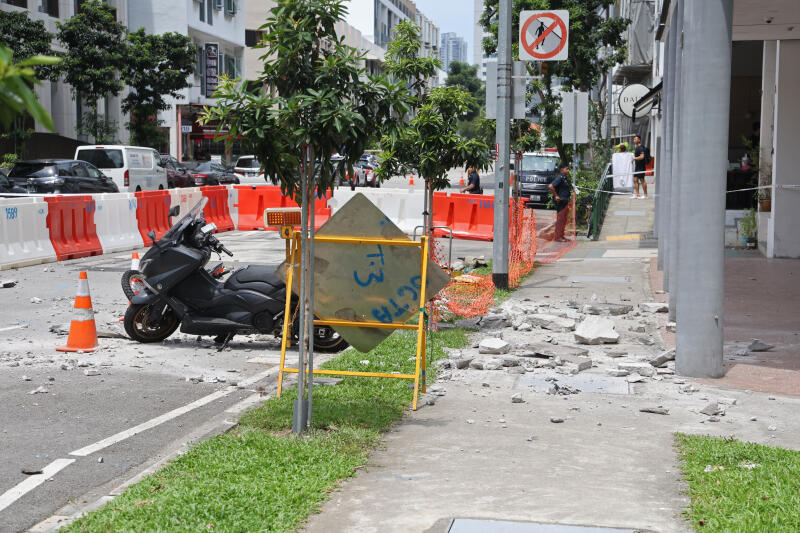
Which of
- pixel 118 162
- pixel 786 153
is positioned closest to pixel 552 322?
pixel 786 153

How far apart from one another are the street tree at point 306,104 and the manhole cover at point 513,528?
206cm

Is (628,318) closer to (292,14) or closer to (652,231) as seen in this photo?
(292,14)

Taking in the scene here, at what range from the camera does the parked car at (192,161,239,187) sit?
139 ft

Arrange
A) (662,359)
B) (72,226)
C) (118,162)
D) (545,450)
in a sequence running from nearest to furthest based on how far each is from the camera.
Result: (545,450), (662,359), (72,226), (118,162)

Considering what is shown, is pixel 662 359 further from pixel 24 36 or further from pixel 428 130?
pixel 24 36

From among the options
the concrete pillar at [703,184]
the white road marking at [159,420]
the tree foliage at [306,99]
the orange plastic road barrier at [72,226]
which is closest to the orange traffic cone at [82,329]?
the white road marking at [159,420]

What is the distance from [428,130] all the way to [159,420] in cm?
603

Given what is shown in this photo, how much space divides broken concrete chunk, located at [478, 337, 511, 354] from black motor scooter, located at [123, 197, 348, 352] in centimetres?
143

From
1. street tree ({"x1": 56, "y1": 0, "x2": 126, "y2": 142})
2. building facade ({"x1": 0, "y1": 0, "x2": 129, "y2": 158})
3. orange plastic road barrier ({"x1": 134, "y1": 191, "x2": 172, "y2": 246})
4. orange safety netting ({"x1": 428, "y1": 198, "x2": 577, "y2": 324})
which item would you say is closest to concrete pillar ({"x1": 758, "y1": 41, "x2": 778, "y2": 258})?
orange safety netting ({"x1": 428, "y1": 198, "x2": 577, "y2": 324})

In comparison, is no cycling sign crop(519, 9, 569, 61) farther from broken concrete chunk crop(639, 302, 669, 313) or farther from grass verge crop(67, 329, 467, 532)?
grass verge crop(67, 329, 467, 532)

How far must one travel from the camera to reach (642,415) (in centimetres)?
768

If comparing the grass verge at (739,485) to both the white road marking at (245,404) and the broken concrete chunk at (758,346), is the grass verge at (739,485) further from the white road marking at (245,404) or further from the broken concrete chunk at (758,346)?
the broken concrete chunk at (758,346)

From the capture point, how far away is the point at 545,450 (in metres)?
6.57

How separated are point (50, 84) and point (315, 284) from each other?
132 feet
